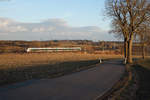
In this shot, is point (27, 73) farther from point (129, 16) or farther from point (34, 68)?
point (129, 16)

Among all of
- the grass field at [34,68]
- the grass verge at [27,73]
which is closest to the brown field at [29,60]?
the grass field at [34,68]

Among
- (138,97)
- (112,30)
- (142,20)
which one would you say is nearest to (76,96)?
(138,97)

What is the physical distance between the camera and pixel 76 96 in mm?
8844

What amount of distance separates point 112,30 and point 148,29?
5.70 meters

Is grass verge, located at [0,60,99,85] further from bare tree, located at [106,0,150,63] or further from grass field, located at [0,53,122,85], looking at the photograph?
bare tree, located at [106,0,150,63]

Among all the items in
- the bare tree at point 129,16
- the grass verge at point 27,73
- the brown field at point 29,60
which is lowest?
the brown field at point 29,60

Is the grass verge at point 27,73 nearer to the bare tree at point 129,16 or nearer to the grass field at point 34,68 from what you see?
the grass field at point 34,68

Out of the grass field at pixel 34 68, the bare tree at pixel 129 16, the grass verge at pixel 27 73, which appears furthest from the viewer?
the bare tree at pixel 129 16

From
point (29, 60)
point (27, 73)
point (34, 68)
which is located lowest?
point (29, 60)

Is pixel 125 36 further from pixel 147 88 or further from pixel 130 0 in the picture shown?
pixel 147 88

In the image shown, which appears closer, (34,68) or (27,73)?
(27,73)

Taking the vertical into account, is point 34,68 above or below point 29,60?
above

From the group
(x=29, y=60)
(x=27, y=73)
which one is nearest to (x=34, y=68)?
(x=27, y=73)

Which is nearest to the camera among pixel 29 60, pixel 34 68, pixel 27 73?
pixel 27 73
